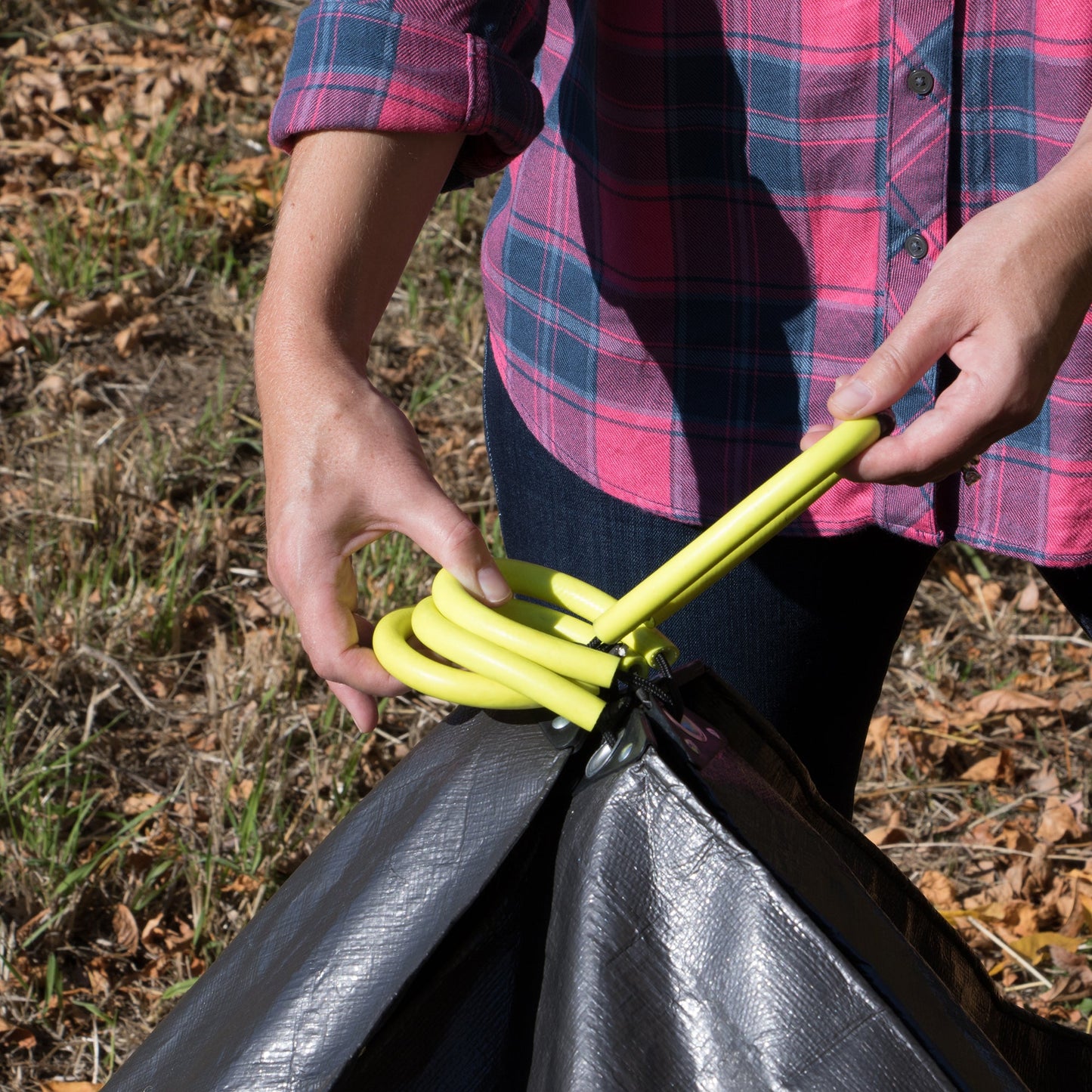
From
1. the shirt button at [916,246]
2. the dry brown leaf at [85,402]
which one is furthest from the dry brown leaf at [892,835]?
the dry brown leaf at [85,402]

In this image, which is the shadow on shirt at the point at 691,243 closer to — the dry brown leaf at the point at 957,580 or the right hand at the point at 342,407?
the right hand at the point at 342,407

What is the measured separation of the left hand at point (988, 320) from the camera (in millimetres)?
897

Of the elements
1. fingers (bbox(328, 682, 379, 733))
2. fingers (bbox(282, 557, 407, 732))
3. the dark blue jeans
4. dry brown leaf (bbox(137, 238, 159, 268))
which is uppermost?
fingers (bbox(282, 557, 407, 732))

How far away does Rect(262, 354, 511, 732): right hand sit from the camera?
880mm

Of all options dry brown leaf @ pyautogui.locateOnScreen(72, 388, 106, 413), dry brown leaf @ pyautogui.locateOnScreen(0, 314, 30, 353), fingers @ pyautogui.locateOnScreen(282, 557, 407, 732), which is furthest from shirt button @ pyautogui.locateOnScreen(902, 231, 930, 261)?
dry brown leaf @ pyautogui.locateOnScreen(0, 314, 30, 353)

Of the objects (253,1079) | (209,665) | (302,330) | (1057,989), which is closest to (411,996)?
(253,1079)

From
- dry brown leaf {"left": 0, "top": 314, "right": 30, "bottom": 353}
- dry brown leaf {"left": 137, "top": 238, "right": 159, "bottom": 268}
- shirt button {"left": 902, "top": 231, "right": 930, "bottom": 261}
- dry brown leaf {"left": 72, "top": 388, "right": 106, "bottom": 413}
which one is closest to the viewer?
shirt button {"left": 902, "top": 231, "right": 930, "bottom": 261}

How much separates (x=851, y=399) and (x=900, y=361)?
5cm

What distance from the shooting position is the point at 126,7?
4715mm

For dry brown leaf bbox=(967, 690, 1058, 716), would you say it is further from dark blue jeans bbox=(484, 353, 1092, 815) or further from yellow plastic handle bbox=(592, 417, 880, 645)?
yellow plastic handle bbox=(592, 417, 880, 645)

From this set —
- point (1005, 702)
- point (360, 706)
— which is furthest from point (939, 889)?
point (360, 706)

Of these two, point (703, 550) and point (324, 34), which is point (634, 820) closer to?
point (703, 550)

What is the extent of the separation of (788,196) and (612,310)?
0.21 m

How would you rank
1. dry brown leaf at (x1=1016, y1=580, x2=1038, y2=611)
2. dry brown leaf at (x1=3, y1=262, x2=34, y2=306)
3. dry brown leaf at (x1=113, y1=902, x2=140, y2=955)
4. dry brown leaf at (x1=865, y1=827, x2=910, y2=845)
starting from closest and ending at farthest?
dry brown leaf at (x1=113, y1=902, x2=140, y2=955)
dry brown leaf at (x1=865, y1=827, x2=910, y2=845)
dry brown leaf at (x1=1016, y1=580, x2=1038, y2=611)
dry brown leaf at (x1=3, y1=262, x2=34, y2=306)
